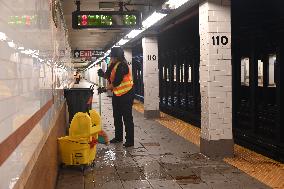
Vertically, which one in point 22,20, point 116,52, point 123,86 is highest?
point 116,52

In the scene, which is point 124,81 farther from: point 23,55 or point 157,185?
point 23,55

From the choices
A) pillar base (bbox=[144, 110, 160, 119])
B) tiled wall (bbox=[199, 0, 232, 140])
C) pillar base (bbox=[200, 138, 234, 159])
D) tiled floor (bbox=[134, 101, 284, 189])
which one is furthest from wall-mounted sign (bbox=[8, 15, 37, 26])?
pillar base (bbox=[144, 110, 160, 119])

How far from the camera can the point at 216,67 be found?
7297 mm

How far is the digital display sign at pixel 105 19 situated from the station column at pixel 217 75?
7.55 ft

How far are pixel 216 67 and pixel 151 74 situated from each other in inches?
256

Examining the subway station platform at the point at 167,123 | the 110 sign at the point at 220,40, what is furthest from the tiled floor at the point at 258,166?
the 110 sign at the point at 220,40

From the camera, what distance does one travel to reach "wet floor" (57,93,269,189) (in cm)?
563

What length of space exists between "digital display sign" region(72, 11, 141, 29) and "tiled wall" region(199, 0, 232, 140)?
90.5 inches

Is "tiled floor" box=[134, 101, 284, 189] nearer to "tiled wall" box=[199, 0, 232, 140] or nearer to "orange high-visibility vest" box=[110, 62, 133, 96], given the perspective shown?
"tiled wall" box=[199, 0, 232, 140]

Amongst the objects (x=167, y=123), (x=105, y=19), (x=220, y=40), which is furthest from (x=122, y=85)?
(x=167, y=123)

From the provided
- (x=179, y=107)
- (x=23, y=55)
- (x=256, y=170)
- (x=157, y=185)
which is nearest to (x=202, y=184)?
(x=157, y=185)

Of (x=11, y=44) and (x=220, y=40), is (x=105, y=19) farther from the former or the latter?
(x=11, y=44)

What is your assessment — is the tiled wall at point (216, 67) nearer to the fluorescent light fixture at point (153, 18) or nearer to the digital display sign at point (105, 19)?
the fluorescent light fixture at point (153, 18)

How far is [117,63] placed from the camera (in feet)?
27.5
